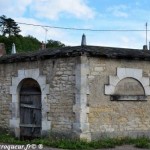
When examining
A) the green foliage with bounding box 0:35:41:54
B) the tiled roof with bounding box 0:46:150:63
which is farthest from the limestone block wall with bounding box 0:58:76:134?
the green foliage with bounding box 0:35:41:54

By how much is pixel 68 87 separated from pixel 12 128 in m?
3.23

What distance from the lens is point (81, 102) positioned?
1380 cm

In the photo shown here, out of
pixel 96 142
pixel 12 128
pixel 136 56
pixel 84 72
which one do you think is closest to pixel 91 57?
pixel 84 72

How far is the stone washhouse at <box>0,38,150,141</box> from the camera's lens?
45.7ft

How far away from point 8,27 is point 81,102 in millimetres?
37527

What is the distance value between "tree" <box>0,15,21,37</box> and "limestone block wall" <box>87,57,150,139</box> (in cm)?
3572

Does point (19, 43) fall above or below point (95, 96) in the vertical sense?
above

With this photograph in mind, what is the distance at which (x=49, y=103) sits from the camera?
48.1 feet

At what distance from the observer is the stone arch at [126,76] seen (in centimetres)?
1437

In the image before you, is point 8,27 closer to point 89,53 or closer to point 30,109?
point 30,109

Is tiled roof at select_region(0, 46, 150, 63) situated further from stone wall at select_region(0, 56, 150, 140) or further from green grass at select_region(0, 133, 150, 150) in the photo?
green grass at select_region(0, 133, 150, 150)

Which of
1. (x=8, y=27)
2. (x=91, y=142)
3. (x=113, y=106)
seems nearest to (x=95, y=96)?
(x=113, y=106)

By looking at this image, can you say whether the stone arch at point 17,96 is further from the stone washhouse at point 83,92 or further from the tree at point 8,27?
the tree at point 8,27

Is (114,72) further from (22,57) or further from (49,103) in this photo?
(22,57)
